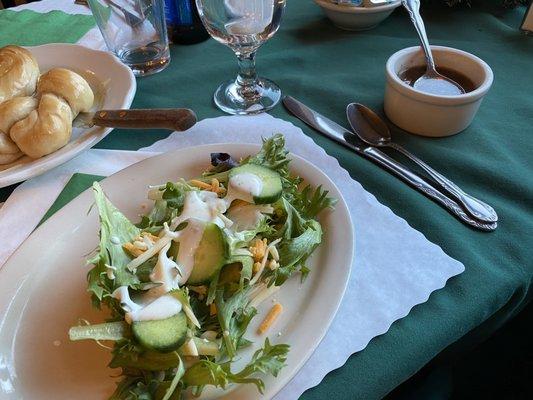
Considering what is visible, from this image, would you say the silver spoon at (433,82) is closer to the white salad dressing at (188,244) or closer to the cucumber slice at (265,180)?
the cucumber slice at (265,180)

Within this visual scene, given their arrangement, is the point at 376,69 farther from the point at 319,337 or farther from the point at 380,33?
the point at 319,337

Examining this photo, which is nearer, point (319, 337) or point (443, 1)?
point (319, 337)

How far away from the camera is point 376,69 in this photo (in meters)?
0.77

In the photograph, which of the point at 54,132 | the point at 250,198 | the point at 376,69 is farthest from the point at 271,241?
the point at 376,69

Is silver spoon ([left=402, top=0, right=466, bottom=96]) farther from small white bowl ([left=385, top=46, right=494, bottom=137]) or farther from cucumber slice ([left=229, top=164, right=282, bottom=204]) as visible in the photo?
cucumber slice ([left=229, top=164, right=282, bottom=204])

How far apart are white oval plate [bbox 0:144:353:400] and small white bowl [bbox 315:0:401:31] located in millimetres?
381

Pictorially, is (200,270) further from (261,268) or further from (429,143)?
(429,143)

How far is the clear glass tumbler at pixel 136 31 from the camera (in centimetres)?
77

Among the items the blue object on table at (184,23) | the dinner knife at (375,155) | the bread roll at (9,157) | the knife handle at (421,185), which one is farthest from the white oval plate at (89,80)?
the knife handle at (421,185)

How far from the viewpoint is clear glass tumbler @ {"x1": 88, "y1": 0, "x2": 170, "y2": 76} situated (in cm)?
77

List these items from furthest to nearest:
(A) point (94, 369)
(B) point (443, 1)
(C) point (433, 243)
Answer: (B) point (443, 1), (C) point (433, 243), (A) point (94, 369)

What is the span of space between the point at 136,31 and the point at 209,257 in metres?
0.56

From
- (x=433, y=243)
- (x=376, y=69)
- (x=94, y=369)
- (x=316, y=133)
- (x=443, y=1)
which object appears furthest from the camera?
(x=443, y=1)

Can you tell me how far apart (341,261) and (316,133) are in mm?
255
